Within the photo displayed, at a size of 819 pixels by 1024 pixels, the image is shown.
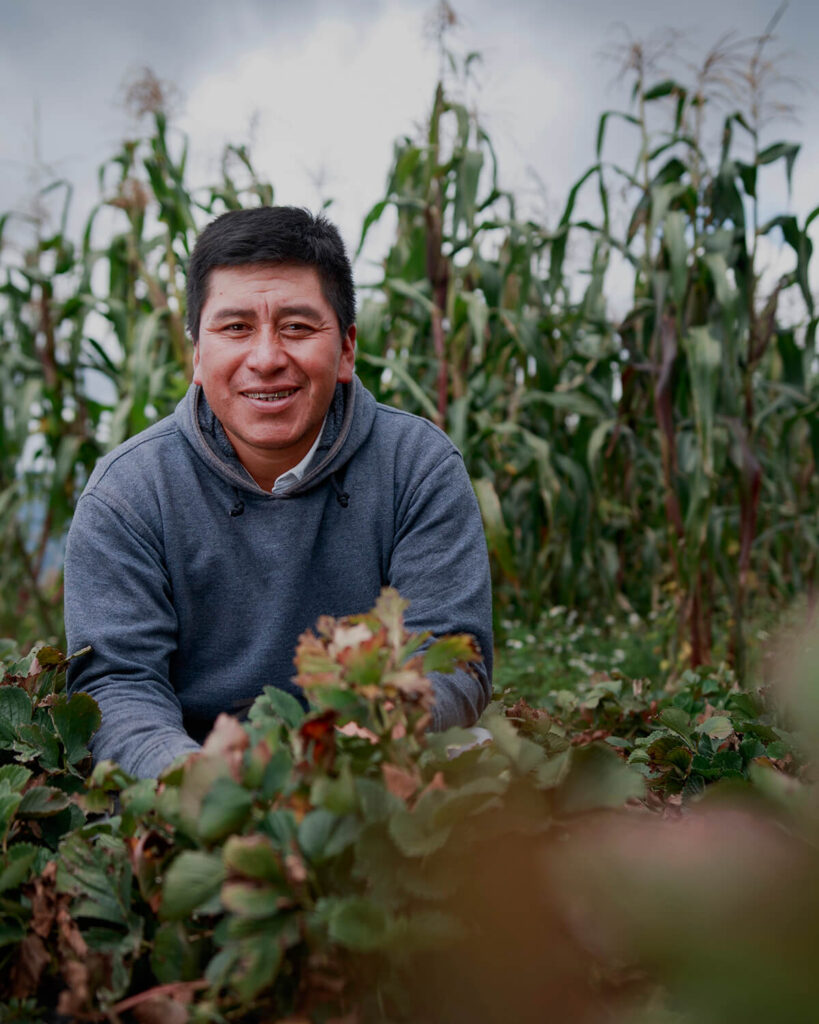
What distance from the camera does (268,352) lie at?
4.81ft

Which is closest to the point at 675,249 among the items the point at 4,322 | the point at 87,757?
the point at 87,757

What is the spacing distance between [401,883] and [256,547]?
0.99 m

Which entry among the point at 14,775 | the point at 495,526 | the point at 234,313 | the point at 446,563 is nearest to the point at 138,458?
the point at 234,313

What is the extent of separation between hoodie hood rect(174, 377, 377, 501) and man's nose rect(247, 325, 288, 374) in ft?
0.51

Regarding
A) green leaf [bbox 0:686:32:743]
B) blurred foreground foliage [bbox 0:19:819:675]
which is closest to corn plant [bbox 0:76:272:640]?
blurred foreground foliage [bbox 0:19:819:675]

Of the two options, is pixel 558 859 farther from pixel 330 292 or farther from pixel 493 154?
pixel 493 154

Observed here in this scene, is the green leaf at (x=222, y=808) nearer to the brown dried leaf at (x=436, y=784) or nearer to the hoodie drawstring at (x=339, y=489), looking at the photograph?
the brown dried leaf at (x=436, y=784)

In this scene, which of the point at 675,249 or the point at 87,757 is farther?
the point at 675,249

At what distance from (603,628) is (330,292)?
317cm

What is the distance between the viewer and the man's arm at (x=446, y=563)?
138 centimetres

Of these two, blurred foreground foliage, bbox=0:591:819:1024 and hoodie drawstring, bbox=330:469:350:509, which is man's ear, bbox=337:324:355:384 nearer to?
hoodie drawstring, bbox=330:469:350:509

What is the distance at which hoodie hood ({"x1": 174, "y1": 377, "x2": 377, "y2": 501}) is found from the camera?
60.1 inches

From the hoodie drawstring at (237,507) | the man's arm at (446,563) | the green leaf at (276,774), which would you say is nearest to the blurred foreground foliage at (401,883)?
the green leaf at (276,774)

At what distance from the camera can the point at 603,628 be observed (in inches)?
173
